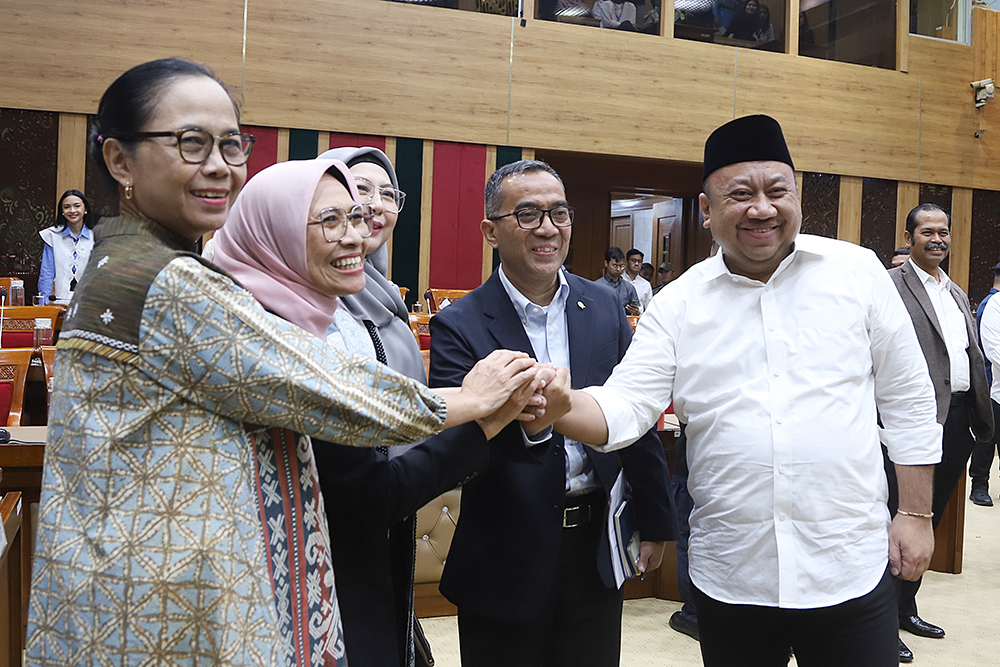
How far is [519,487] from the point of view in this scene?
70.6 inches

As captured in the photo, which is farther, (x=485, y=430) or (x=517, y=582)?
(x=517, y=582)

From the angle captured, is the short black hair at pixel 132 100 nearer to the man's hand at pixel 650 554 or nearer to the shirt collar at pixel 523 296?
the shirt collar at pixel 523 296

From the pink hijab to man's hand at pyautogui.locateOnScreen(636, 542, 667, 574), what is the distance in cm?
101

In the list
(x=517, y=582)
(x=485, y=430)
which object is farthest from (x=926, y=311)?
(x=485, y=430)

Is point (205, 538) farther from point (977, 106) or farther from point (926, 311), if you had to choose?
point (977, 106)

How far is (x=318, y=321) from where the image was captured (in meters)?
1.28

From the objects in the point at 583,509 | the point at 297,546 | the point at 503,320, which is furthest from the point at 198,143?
the point at 583,509

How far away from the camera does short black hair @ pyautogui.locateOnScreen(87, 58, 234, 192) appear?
3.67ft

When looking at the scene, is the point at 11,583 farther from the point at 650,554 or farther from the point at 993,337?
the point at 993,337

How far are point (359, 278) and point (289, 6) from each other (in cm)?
815

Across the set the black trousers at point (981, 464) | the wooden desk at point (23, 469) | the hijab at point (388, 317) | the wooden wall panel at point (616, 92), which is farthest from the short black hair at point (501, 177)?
the wooden wall panel at point (616, 92)

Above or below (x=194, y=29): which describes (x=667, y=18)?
above

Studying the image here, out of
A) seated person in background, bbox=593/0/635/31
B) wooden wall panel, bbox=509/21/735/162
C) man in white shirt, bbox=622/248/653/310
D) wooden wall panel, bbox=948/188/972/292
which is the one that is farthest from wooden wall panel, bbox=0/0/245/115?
wooden wall panel, bbox=948/188/972/292

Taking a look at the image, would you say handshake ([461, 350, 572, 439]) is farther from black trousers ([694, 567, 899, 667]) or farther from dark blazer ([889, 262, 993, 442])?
dark blazer ([889, 262, 993, 442])
